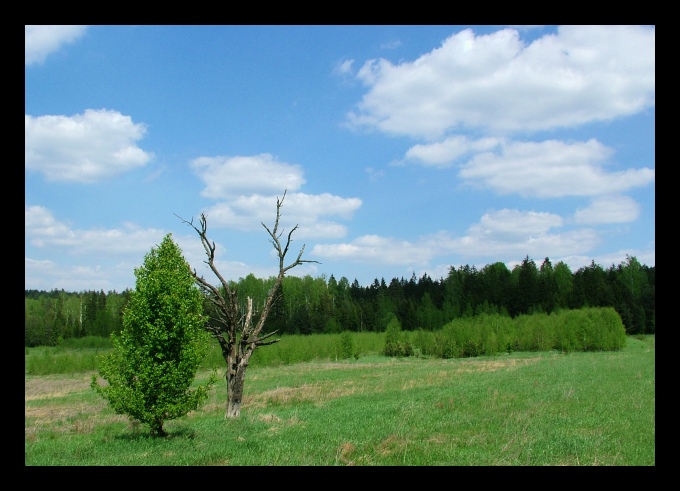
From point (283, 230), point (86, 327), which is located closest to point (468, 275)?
point (86, 327)

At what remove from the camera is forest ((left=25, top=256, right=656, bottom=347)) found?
91.8 metres

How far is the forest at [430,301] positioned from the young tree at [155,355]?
66.9 m

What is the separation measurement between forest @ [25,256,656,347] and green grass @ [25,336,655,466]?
196 feet

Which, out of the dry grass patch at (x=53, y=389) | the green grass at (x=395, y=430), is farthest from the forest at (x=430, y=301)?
the green grass at (x=395, y=430)

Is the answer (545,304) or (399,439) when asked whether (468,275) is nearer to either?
(545,304)

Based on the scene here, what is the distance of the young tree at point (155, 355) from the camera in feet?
50.2

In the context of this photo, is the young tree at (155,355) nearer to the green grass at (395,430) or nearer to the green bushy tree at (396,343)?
the green grass at (395,430)

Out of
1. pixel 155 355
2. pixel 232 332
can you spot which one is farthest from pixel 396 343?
pixel 155 355

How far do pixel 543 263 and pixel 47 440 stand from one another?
406 ft

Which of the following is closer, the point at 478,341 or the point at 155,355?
the point at 155,355

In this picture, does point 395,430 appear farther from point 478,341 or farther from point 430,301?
point 430,301

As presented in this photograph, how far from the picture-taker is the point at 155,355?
1560 centimetres

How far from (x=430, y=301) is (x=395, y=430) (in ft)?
293
